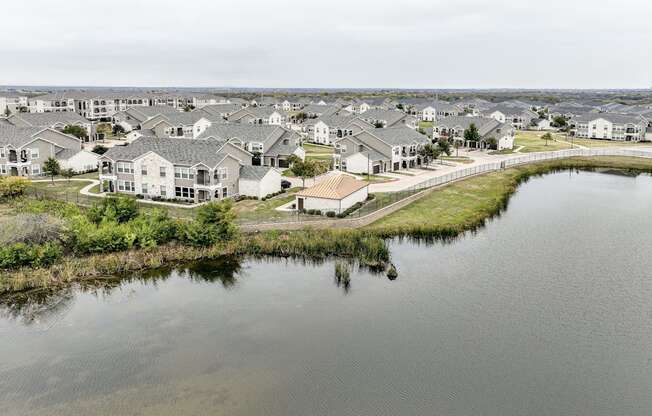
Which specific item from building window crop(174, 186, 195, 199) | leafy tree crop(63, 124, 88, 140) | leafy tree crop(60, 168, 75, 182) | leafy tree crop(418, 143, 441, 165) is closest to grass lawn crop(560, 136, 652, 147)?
leafy tree crop(418, 143, 441, 165)

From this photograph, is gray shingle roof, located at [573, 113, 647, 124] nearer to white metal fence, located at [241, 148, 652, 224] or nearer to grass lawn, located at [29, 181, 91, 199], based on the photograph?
white metal fence, located at [241, 148, 652, 224]

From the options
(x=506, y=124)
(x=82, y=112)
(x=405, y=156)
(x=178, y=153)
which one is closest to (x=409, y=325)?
(x=178, y=153)

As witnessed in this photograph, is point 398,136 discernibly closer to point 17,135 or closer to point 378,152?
point 378,152

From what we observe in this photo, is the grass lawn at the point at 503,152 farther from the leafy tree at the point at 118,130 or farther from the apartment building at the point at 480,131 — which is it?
the leafy tree at the point at 118,130

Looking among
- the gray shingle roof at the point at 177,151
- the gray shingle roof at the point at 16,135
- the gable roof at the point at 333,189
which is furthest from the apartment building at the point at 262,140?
the gable roof at the point at 333,189

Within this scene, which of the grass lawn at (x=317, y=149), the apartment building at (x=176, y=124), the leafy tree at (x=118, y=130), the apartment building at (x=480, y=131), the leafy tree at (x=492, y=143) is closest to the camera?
the grass lawn at (x=317, y=149)

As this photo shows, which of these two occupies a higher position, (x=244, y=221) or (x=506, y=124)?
(x=506, y=124)

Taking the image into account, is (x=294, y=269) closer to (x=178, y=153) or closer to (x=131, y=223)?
(x=131, y=223)
